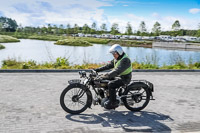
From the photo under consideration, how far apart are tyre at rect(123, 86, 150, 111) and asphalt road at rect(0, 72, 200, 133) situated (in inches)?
6.8

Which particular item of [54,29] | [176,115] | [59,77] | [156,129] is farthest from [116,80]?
[54,29]

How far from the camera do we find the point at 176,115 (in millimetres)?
6285

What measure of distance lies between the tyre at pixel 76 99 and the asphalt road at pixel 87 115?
183 mm

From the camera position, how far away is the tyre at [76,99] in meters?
5.90

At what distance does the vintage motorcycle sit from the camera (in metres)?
5.94

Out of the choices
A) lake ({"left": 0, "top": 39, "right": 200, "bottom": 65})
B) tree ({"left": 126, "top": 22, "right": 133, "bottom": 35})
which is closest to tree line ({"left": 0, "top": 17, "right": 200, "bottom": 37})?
tree ({"left": 126, "top": 22, "right": 133, "bottom": 35})

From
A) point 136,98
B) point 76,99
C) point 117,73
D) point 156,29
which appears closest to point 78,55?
point 136,98

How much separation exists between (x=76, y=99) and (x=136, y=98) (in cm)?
164

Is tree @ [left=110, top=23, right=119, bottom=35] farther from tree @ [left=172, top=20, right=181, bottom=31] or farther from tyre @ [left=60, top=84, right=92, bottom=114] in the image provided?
tyre @ [left=60, top=84, right=92, bottom=114]

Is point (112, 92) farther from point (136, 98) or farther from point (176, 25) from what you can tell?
point (176, 25)

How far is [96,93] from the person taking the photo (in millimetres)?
6180

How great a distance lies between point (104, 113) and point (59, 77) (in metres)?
5.82

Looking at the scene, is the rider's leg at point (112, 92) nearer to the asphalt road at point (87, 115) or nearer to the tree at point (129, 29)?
the asphalt road at point (87, 115)

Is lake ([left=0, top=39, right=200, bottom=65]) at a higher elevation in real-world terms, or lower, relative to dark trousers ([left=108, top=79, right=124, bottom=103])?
lower
